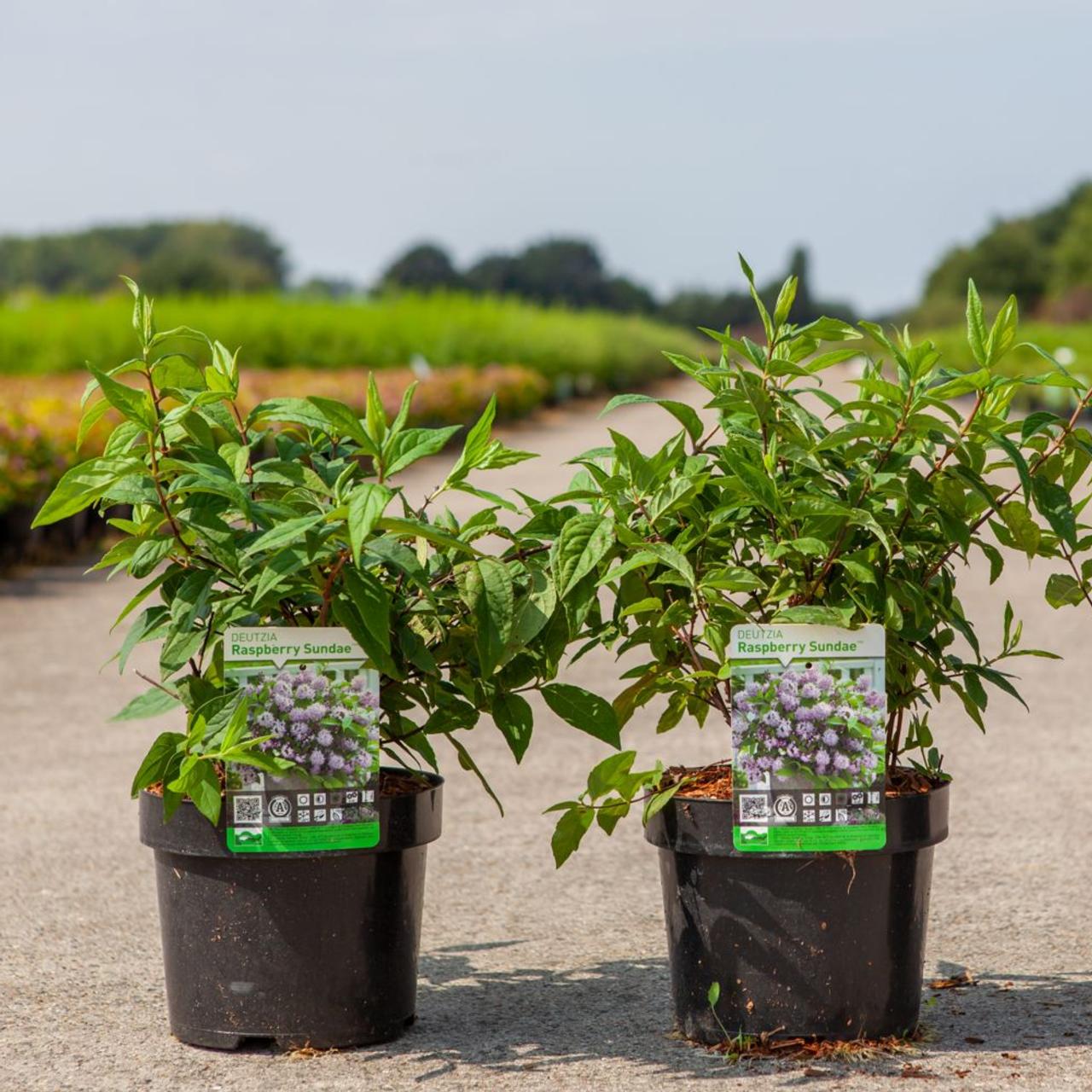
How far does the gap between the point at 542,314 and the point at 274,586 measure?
20.3 metres

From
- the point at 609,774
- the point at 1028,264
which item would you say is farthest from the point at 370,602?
the point at 1028,264

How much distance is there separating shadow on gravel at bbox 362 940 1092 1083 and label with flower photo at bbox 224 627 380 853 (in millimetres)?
429

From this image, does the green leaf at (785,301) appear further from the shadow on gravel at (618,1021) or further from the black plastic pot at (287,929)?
the shadow on gravel at (618,1021)

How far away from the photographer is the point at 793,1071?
2.37 metres

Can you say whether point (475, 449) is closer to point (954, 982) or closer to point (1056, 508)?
point (1056, 508)

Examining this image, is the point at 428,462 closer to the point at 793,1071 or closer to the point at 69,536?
the point at 69,536

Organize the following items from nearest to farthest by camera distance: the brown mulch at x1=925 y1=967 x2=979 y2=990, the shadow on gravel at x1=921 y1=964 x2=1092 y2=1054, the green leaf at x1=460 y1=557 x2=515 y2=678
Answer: the green leaf at x1=460 y1=557 x2=515 y2=678
the shadow on gravel at x1=921 y1=964 x2=1092 y2=1054
the brown mulch at x1=925 y1=967 x2=979 y2=990

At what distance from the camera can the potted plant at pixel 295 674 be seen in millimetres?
2322

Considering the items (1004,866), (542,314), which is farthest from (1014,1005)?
(542,314)

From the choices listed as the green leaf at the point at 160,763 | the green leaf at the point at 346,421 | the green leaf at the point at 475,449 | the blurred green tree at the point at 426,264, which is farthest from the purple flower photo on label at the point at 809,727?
the blurred green tree at the point at 426,264

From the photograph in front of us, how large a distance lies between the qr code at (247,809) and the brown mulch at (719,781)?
2.16 ft

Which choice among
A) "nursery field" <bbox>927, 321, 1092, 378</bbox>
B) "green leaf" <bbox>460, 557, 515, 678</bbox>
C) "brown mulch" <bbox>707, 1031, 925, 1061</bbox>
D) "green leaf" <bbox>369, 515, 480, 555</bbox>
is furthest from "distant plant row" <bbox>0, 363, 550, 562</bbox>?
"nursery field" <bbox>927, 321, 1092, 378</bbox>

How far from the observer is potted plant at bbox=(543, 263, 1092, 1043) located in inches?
92.0

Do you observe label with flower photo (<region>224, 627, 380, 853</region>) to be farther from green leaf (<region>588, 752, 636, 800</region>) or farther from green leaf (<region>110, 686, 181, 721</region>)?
green leaf (<region>588, 752, 636, 800</region>)
